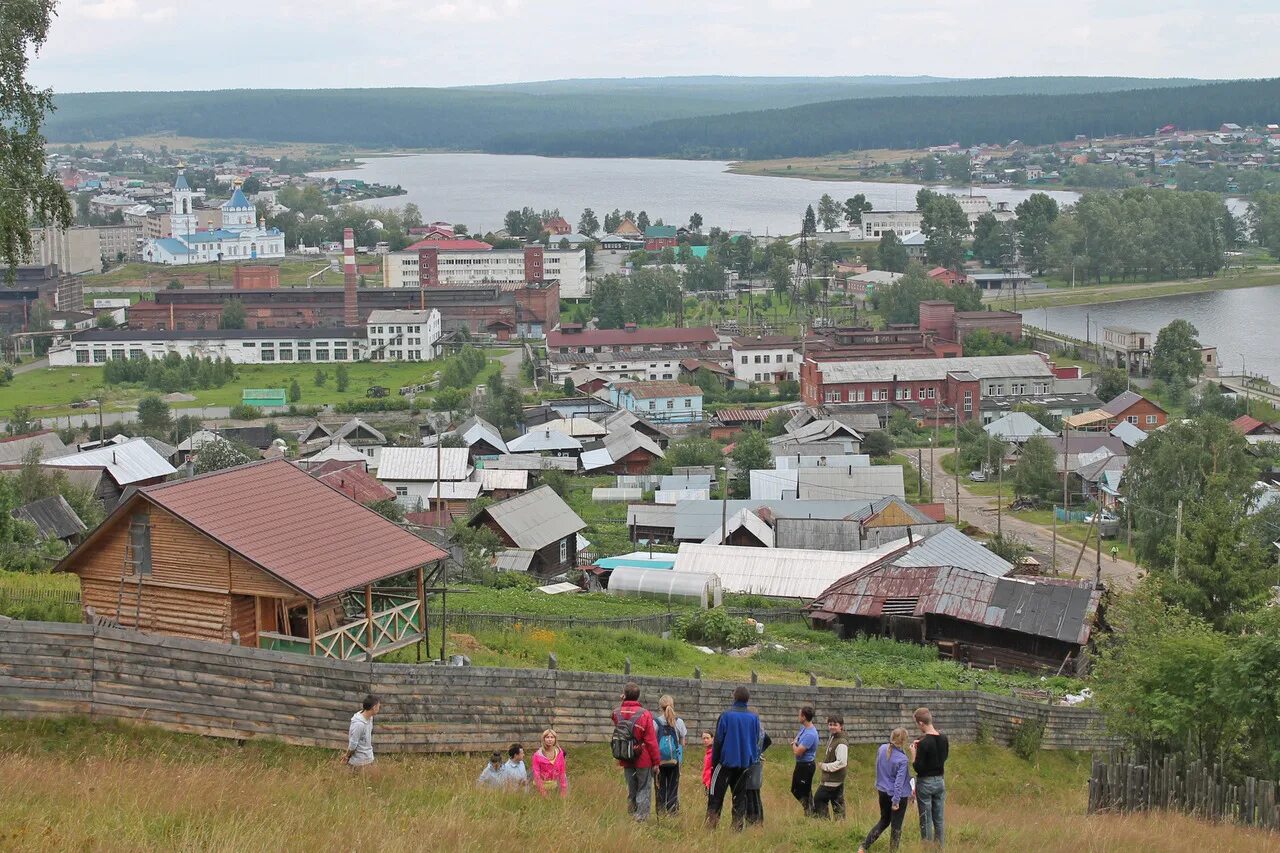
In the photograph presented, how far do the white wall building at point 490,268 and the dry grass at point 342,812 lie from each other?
5515 centimetres

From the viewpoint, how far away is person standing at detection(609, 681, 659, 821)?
609 centimetres

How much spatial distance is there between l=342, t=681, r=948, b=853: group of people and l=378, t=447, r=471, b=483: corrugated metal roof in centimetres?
2038

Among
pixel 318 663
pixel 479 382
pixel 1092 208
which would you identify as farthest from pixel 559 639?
pixel 1092 208

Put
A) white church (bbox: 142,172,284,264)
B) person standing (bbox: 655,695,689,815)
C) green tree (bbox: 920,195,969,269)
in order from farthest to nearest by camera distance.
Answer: white church (bbox: 142,172,284,264), green tree (bbox: 920,195,969,269), person standing (bbox: 655,695,689,815)

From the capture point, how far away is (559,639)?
431 inches

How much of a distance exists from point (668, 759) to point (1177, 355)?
3596 cm

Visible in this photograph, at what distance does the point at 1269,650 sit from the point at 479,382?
35.2 metres

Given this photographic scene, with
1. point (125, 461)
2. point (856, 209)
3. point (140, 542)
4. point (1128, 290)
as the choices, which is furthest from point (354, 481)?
point (856, 209)

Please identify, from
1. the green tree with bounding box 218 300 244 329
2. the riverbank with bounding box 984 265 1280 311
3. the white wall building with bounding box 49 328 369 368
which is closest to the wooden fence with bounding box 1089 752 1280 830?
the white wall building with bounding box 49 328 369 368

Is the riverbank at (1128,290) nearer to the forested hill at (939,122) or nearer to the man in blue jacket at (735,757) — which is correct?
the man in blue jacket at (735,757)

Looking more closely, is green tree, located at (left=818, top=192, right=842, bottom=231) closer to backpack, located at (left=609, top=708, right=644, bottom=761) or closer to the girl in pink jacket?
the girl in pink jacket

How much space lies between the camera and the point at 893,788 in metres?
6.02

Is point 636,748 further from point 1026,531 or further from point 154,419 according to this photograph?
point 154,419

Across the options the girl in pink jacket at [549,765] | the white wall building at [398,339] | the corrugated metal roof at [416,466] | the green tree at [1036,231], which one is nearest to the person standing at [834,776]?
the girl in pink jacket at [549,765]
